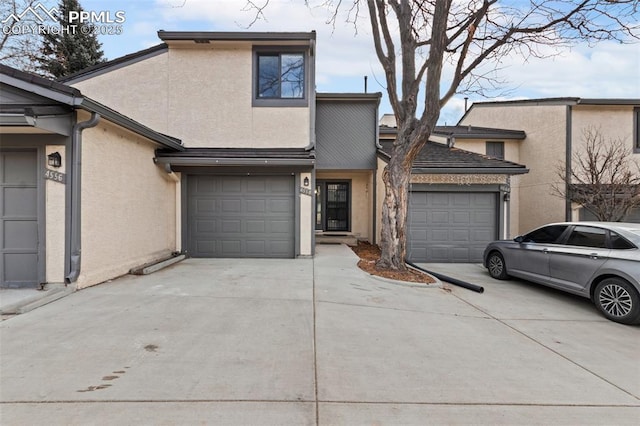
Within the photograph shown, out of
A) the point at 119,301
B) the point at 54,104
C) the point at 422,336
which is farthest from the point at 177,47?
the point at 422,336

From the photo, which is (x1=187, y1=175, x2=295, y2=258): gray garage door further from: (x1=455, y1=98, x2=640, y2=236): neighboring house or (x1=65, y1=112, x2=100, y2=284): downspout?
(x1=455, y1=98, x2=640, y2=236): neighboring house

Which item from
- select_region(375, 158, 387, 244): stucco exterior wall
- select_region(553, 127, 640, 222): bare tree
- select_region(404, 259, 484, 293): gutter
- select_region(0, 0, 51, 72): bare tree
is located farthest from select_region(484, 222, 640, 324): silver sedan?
select_region(0, 0, 51, 72): bare tree

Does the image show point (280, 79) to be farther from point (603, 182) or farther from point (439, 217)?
point (603, 182)

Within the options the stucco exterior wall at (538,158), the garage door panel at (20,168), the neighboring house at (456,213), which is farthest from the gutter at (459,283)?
the garage door panel at (20,168)

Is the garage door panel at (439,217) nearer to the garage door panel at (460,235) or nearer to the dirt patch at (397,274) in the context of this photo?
the garage door panel at (460,235)

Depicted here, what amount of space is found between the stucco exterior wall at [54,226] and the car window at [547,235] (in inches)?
367

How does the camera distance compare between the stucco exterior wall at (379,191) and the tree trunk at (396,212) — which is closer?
the tree trunk at (396,212)

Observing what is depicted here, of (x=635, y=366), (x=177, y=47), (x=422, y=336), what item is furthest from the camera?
(x=177, y=47)

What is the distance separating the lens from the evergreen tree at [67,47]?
1636 centimetres

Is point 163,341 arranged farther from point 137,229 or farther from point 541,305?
point 541,305

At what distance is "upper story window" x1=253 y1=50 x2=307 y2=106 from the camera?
928cm

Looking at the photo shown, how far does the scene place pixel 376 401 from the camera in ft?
8.59

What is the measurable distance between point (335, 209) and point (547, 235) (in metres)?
7.67

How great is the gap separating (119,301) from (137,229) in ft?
9.00
